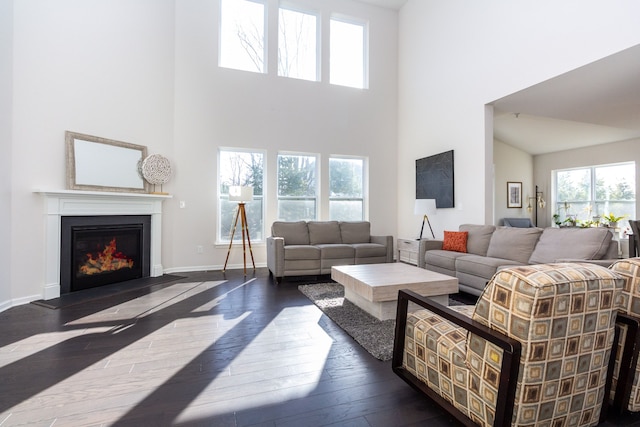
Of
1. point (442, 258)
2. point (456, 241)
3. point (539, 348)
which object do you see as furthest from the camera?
point (456, 241)

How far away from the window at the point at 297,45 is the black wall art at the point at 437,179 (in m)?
2.76

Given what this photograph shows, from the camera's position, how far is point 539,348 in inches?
47.2

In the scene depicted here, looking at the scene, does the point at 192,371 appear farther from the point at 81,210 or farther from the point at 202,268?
the point at 202,268

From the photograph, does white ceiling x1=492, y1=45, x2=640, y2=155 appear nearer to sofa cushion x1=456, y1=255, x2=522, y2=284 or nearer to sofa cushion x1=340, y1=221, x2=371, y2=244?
sofa cushion x1=456, y1=255, x2=522, y2=284

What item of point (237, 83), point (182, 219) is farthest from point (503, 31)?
point (182, 219)

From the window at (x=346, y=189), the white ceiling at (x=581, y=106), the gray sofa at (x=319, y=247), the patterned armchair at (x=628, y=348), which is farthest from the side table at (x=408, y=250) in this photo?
the patterned armchair at (x=628, y=348)

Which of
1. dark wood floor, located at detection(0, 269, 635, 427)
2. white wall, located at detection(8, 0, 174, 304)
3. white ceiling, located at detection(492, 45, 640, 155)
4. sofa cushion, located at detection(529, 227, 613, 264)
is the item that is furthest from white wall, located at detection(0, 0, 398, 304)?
sofa cushion, located at detection(529, 227, 613, 264)

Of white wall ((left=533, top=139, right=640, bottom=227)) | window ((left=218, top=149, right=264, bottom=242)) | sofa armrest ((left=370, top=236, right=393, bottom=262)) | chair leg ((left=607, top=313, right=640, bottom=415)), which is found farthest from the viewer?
white wall ((left=533, top=139, right=640, bottom=227))

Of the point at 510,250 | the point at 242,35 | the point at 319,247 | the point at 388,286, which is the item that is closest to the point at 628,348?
the point at 388,286

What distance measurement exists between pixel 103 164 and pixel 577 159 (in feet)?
31.7

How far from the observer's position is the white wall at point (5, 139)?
10.9ft

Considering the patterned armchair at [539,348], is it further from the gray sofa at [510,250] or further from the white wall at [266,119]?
the white wall at [266,119]

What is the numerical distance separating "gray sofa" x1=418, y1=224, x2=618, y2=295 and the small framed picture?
4.27m

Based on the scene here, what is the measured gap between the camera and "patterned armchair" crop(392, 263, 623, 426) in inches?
46.6
